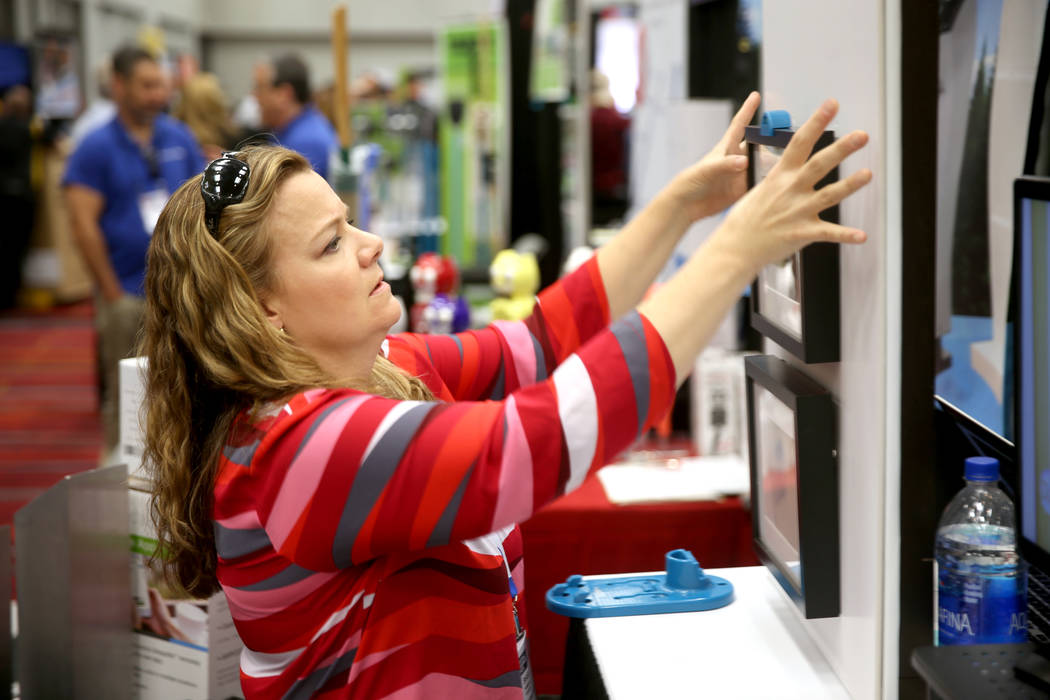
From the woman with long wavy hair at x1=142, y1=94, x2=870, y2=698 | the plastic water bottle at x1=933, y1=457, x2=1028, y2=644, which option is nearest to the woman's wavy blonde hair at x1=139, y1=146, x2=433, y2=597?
the woman with long wavy hair at x1=142, y1=94, x2=870, y2=698

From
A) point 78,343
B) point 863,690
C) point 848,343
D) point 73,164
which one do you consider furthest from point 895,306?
point 78,343

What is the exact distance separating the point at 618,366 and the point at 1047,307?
388mm

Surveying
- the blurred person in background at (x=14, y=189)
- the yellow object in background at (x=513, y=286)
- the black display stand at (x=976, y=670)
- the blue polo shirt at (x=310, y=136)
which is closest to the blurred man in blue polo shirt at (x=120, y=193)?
the blue polo shirt at (x=310, y=136)

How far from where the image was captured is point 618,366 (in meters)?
1.07

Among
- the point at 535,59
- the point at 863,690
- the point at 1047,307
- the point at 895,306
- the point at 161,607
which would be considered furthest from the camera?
the point at 535,59

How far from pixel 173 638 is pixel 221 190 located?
0.79 metres

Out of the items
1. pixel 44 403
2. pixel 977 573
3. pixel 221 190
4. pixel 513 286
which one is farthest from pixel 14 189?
pixel 977 573

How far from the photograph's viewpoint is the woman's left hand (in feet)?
4.47

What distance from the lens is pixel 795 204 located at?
1.09 meters

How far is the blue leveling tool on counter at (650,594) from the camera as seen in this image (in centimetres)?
152

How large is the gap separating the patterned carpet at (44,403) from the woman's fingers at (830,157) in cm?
404

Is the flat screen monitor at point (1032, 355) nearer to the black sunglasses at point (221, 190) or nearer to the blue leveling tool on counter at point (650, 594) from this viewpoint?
the blue leveling tool on counter at point (650, 594)

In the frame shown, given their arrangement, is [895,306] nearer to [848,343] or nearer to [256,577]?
[848,343]

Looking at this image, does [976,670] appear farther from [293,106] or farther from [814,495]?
[293,106]
